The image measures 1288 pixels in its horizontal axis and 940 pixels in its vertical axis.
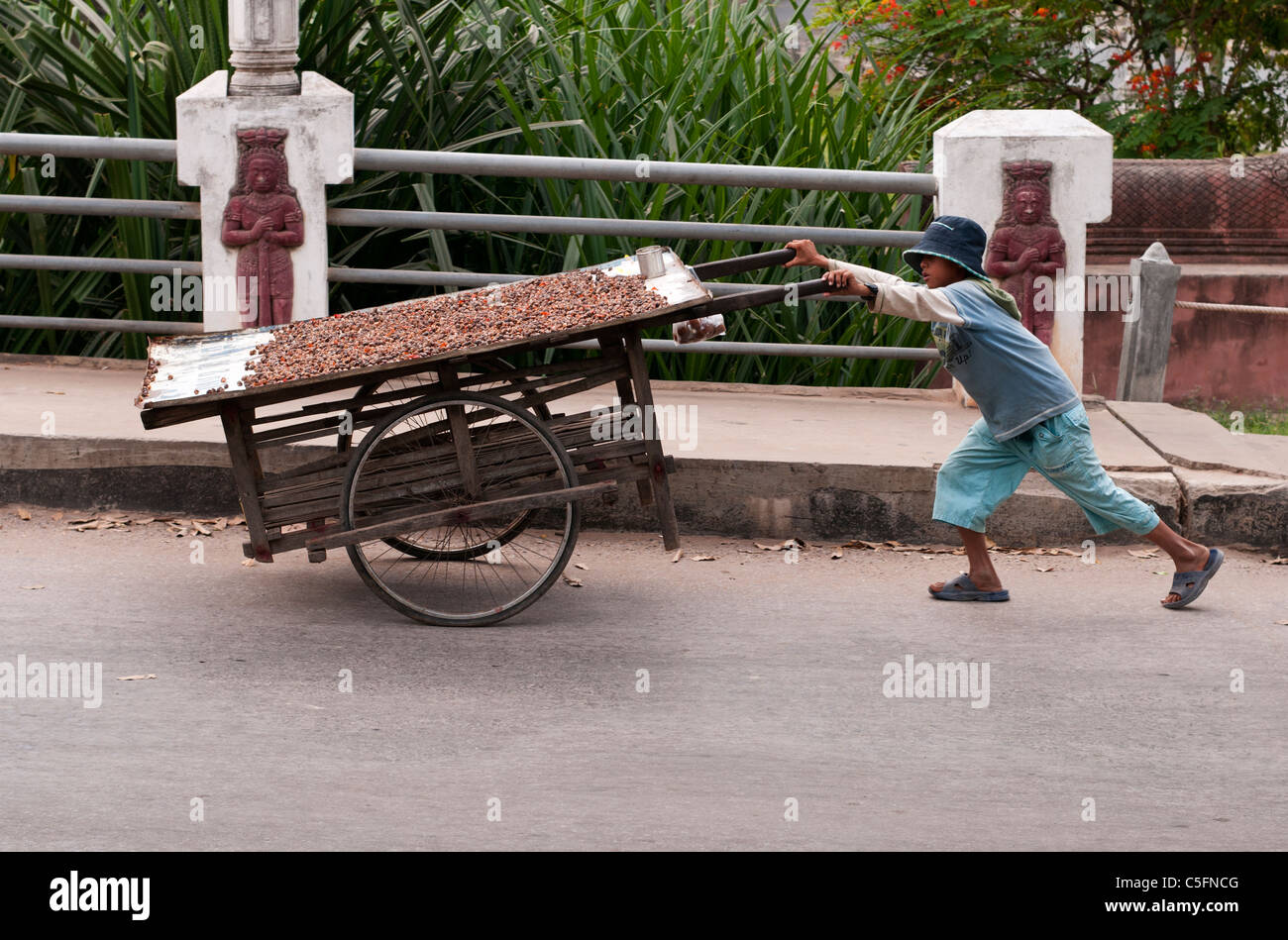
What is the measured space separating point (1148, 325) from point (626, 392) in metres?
3.95

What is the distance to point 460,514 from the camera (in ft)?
17.4

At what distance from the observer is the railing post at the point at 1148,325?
8273mm

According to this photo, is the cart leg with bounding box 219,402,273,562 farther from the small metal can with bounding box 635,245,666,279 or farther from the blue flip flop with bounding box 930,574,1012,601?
the blue flip flop with bounding box 930,574,1012,601

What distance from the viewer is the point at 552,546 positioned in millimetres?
6309

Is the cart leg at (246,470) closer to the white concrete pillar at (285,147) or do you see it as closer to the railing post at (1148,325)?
the white concrete pillar at (285,147)

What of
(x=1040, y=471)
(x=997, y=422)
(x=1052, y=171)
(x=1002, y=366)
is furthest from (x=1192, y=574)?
(x=1052, y=171)

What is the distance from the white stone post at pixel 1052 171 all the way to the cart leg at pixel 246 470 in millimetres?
3815

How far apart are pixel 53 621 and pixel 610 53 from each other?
5.79 meters

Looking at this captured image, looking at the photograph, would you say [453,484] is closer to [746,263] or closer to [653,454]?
[653,454]

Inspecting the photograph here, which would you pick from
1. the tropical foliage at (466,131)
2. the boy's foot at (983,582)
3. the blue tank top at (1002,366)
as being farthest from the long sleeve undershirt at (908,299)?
the tropical foliage at (466,131)

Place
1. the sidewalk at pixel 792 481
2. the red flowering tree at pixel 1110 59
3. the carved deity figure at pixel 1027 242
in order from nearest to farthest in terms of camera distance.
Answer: the sidewalk at pixel 792 481 < the carved deity figure at pixel 1027 242 < the red flowering tree at pixel 1110 59

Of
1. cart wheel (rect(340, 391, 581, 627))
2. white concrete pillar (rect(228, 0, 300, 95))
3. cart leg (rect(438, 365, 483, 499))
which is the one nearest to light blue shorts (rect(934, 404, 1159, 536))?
cart wheel (rect(340, 391, 581, 627))

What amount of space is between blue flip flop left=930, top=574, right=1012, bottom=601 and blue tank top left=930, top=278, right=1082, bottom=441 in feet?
1.95

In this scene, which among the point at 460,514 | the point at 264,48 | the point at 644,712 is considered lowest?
the point at 644,712
